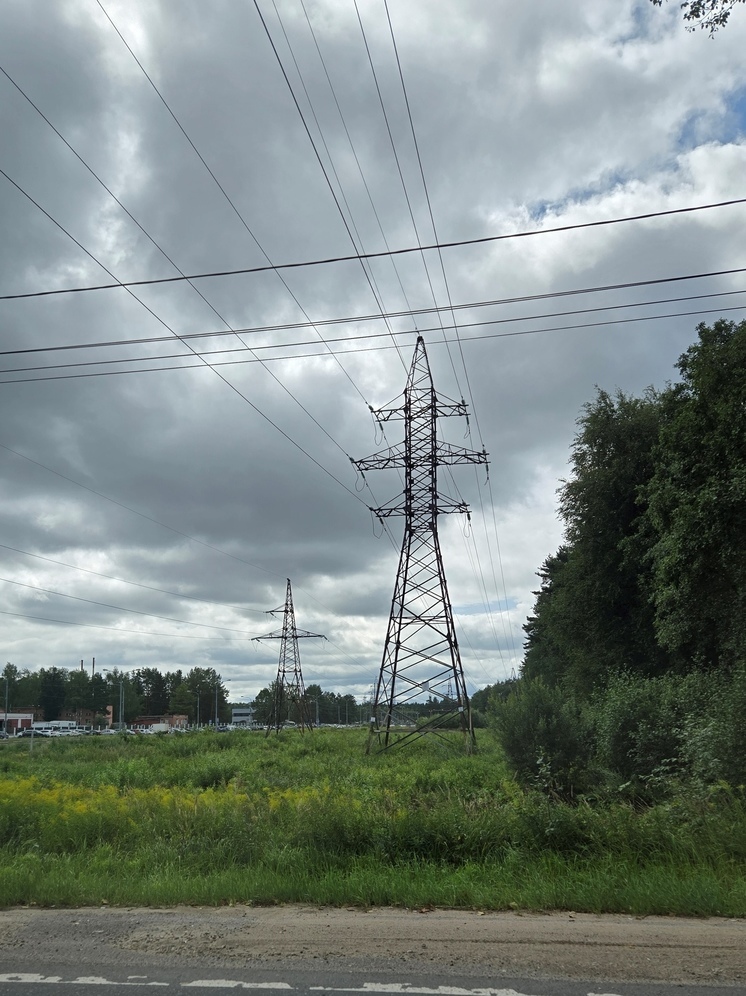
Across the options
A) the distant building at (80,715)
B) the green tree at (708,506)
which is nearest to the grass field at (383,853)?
the green tree at (708,506)

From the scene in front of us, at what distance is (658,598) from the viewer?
25547 mm

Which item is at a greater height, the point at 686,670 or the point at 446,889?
the point at 686,670

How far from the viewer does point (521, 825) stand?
1053cm

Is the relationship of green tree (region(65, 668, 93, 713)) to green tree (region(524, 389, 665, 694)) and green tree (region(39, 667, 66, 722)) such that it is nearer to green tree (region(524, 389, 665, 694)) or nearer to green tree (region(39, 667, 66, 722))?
green tree (region(39, 667, 66, 722))

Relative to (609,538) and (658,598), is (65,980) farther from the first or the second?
(609,538)

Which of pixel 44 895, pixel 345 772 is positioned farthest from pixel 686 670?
pixel 44 895

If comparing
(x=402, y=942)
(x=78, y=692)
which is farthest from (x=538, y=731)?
(x=78, y=692)

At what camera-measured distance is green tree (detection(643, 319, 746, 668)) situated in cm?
2145

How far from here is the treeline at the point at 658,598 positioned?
17.2 metres

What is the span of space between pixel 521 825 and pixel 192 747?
36.2 m

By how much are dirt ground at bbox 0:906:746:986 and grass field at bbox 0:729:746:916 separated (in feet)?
1.29

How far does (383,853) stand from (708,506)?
1489 centimetres

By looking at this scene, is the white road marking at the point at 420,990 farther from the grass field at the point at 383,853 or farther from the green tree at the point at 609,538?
the green tree at the point at 609,538

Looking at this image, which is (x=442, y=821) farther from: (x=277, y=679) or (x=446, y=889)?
(x=277, y=679)
